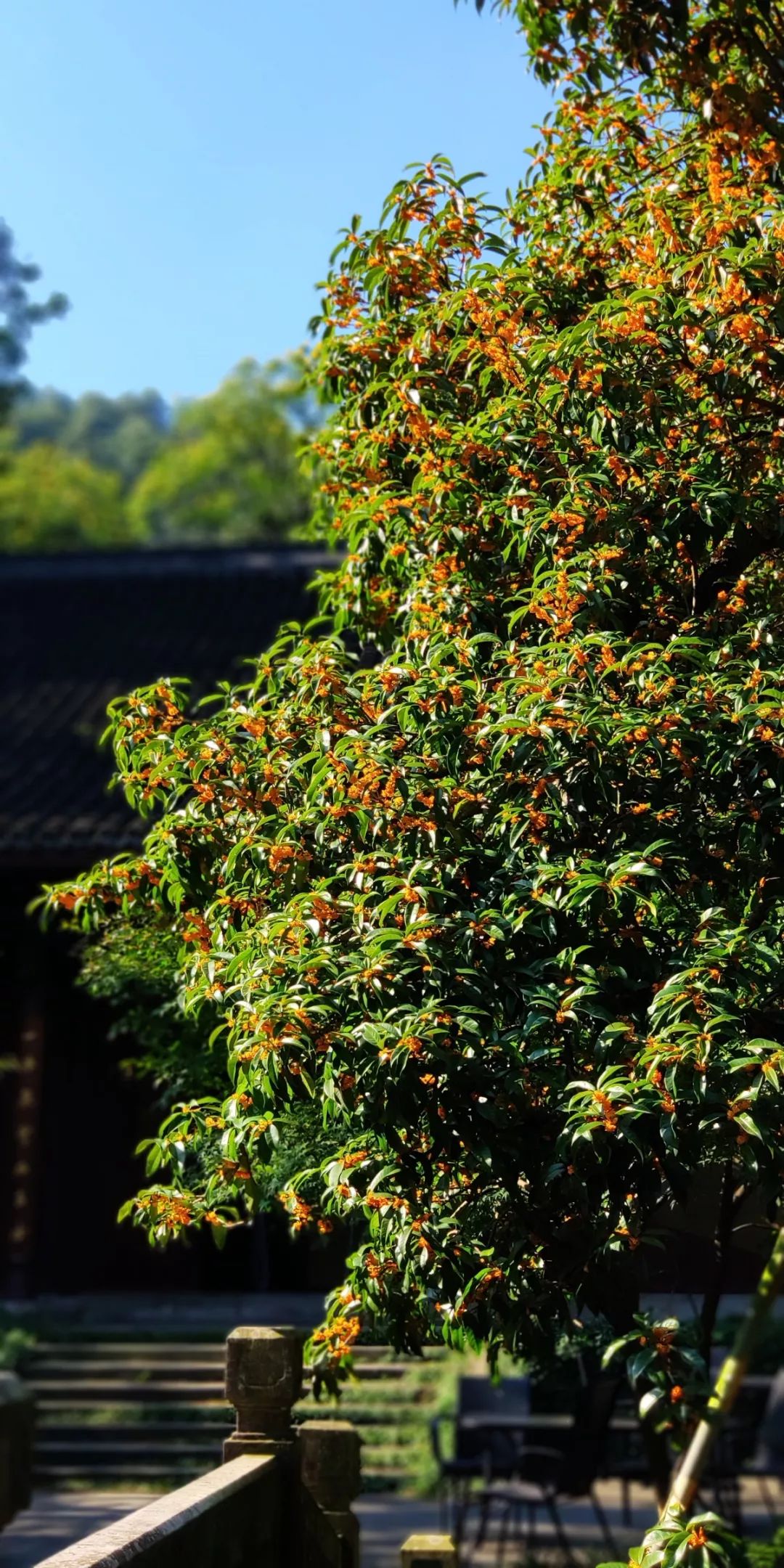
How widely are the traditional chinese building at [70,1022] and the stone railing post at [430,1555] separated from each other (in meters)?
7.52

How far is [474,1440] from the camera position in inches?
386

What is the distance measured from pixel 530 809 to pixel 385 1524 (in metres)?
7.39

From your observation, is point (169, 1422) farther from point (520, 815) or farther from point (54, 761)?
point (520, 815)

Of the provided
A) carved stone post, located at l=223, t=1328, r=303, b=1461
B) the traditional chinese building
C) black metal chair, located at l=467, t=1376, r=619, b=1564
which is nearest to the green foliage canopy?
the traditional chinese building

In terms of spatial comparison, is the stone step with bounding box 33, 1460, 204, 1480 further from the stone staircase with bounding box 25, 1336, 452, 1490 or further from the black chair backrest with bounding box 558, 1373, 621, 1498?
the black chair backrest with bounding box 558, 1373, 621, 1498

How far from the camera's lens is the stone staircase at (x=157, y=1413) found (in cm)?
1113

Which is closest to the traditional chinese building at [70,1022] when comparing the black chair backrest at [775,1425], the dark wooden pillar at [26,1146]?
the dark wooden pillar at [26,1146]

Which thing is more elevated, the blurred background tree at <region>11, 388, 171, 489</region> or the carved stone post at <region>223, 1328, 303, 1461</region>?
the blurred background tree at <region>11, 388, 171, 489</region>

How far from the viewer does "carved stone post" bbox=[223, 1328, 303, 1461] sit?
5.96 m

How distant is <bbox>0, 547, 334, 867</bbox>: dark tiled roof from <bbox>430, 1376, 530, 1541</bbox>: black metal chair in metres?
4.85

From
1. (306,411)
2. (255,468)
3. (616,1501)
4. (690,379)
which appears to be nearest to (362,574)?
(690,379)

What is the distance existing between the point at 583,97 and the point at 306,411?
36.5m

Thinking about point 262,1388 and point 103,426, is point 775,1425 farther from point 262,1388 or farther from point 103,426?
point 103,426

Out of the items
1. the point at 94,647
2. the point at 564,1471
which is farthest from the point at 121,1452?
the point at 94,647
